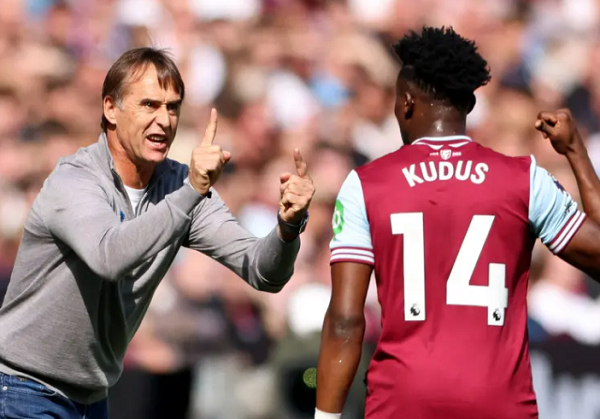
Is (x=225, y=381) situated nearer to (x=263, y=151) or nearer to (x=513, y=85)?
(x=263, y=151)

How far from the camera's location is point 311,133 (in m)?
7.86

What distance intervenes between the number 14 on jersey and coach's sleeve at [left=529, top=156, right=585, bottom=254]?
0.60 ft

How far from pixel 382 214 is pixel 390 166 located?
0.19 meters

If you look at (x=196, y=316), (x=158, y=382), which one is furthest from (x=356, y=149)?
(x=158, y=382)

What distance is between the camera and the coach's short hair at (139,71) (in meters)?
4.33

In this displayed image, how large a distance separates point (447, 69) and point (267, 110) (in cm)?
434

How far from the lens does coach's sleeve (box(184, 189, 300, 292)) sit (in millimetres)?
4188

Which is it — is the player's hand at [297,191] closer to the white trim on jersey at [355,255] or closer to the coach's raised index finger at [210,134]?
the coach's raised index finger at [210,134]

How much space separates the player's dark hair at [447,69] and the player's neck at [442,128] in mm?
69

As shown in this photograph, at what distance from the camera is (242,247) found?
440cm

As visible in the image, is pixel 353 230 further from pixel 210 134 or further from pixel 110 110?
pixel 110 110

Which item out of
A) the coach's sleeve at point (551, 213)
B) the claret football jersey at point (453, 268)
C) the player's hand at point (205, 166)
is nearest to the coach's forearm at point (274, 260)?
the player's hand at point (205, 166)

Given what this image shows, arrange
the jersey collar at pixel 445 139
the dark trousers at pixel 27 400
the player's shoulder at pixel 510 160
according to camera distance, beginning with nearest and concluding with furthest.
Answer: the player's shoulder at pixel 510 160, the jersey collar at pixel 445 139, the dark trousers at pixel 27 400

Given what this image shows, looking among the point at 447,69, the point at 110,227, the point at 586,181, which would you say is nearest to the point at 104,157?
the point at 110,227
